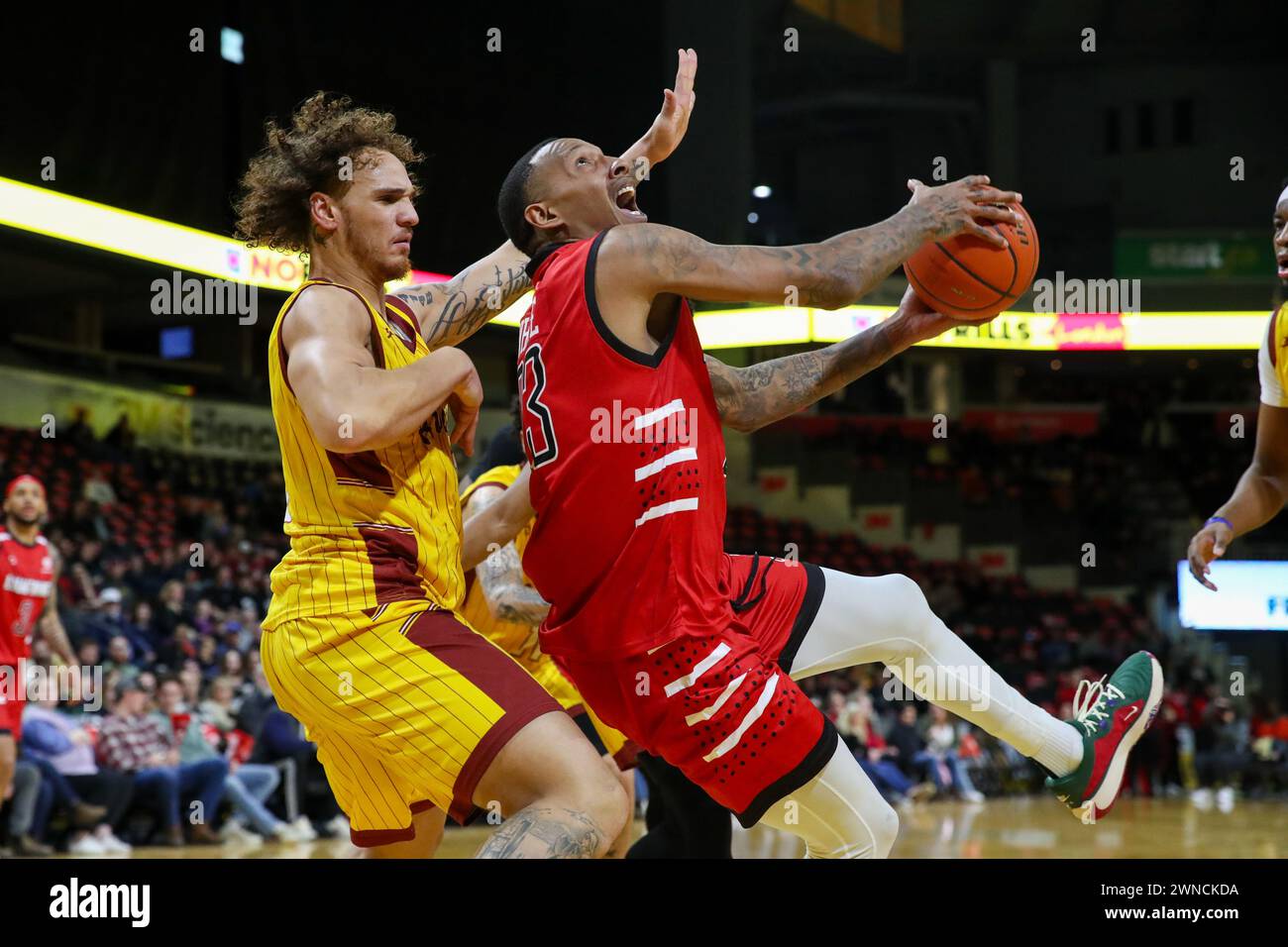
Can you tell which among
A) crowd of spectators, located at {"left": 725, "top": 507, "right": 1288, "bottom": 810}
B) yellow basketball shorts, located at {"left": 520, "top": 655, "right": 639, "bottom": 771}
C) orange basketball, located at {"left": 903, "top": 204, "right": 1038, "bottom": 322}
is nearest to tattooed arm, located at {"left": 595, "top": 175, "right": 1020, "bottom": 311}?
orange basketball, located at {"left": 903, "top": 204, "right": 1038, "bottom": 322}

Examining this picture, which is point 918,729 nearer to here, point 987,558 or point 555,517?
point 987,558

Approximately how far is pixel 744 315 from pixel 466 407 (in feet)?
54.0

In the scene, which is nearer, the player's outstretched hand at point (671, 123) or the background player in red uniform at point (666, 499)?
the background player in red uniform at point (666, 499)

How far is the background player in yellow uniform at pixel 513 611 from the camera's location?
4.07 m

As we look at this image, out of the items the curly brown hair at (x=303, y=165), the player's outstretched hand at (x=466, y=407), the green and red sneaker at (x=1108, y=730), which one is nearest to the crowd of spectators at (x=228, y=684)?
the curly brown hair at (x=303, y=165)

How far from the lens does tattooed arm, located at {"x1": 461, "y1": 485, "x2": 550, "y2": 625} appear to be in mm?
4031

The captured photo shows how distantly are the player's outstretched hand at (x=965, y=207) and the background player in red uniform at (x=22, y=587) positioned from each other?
17.8 feet

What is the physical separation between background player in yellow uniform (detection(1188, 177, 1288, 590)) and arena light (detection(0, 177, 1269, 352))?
32.0 feet

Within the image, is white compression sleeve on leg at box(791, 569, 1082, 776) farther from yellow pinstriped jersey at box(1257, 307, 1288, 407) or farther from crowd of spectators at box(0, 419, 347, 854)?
crowd of spectators at box(0, 419, 347, 854)

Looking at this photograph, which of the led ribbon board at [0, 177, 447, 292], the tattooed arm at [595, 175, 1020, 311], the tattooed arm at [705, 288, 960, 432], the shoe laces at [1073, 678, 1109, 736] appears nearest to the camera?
the tattooed arm at [595, 175, 1020, 311]

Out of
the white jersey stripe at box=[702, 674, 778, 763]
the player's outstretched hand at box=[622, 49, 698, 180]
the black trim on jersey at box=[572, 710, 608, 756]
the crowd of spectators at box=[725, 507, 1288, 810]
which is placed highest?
the player's outstretched hand at box=[622, 49, 698, 180]

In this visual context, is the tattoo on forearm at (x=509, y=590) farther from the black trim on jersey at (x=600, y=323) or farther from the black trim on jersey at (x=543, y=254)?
the black trim on jersey at (x=600, y=323)

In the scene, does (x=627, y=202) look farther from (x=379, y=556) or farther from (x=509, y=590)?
(x=509, y=590)

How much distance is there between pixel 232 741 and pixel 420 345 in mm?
6933
